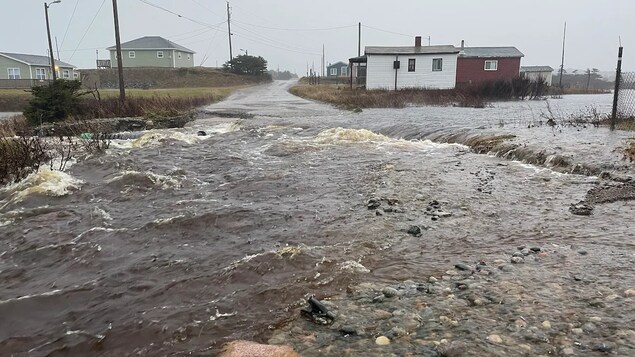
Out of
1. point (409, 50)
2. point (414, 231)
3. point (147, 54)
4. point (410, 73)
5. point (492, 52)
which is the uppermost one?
point (147, 54)

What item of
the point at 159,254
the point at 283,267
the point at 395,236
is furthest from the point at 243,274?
the point at 395,236

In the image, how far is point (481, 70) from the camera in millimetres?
47125

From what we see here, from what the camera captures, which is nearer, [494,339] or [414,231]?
[494,339]

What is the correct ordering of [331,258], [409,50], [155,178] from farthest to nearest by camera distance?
[409,50] → [155,178] → [331,258]

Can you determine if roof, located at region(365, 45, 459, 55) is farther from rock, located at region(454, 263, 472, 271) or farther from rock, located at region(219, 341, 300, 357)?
rock, located at region(219, 341, 300, 357)

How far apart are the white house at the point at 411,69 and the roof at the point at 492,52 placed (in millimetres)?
7401

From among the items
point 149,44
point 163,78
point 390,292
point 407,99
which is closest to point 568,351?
point 390,292

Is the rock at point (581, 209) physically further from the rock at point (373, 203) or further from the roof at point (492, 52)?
the roof at point (492, 52)

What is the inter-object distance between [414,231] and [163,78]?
63.8 m

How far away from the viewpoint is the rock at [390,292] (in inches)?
172

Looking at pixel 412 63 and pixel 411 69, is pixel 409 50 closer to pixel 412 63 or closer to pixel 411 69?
pixel 412 63

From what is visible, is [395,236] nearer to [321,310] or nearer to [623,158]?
[321,310]

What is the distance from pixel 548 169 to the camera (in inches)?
394

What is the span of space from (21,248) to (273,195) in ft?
13.8
